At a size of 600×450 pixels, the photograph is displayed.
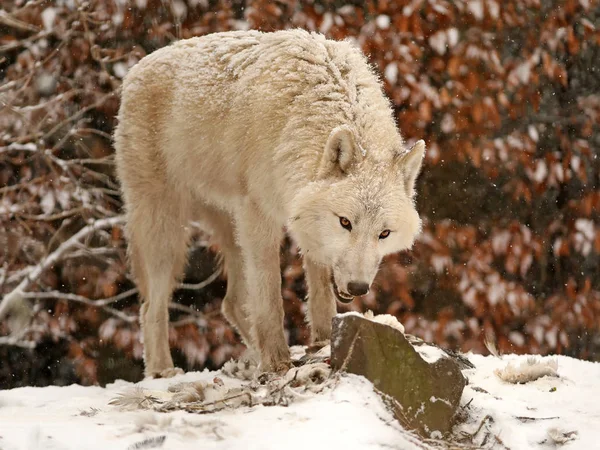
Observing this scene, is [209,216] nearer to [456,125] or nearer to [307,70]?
[307,70]

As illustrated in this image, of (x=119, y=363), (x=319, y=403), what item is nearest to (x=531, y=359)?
(x=319, y=403)

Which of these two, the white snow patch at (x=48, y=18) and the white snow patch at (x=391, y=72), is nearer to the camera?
the white snow patch at (x=391, y=72)

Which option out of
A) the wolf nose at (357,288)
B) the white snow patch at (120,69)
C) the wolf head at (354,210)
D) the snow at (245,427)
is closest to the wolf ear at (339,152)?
the wolf head at (354,210)

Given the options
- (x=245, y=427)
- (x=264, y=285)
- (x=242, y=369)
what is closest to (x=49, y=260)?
(x=242, y=369)

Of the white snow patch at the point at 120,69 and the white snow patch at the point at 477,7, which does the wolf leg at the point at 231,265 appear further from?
the white snow patch at the point at 477,7

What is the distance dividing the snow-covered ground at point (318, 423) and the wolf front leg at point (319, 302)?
1167mm

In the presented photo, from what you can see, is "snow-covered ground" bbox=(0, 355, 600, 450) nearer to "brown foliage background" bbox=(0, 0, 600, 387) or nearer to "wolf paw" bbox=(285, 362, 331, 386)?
"wolf paw" bbox=(285, 362, 331, 386)

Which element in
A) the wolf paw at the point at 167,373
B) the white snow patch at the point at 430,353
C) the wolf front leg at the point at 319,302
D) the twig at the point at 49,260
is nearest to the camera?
the white snow patch at the point at 430,353

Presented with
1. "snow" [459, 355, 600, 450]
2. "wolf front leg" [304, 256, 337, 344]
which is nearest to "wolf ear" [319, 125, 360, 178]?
"wolf front leg" [304, 256, 337, 344]

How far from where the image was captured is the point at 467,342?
7059 millimetres

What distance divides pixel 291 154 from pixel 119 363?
15.8 feet

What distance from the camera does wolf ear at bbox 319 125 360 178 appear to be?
155 inches

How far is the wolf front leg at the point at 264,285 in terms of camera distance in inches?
177

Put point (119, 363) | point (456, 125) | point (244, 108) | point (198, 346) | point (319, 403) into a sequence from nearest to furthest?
point (319, 403) → point (244, 108) → point (456, 125) → point (198, 346) → point (119, 363)
